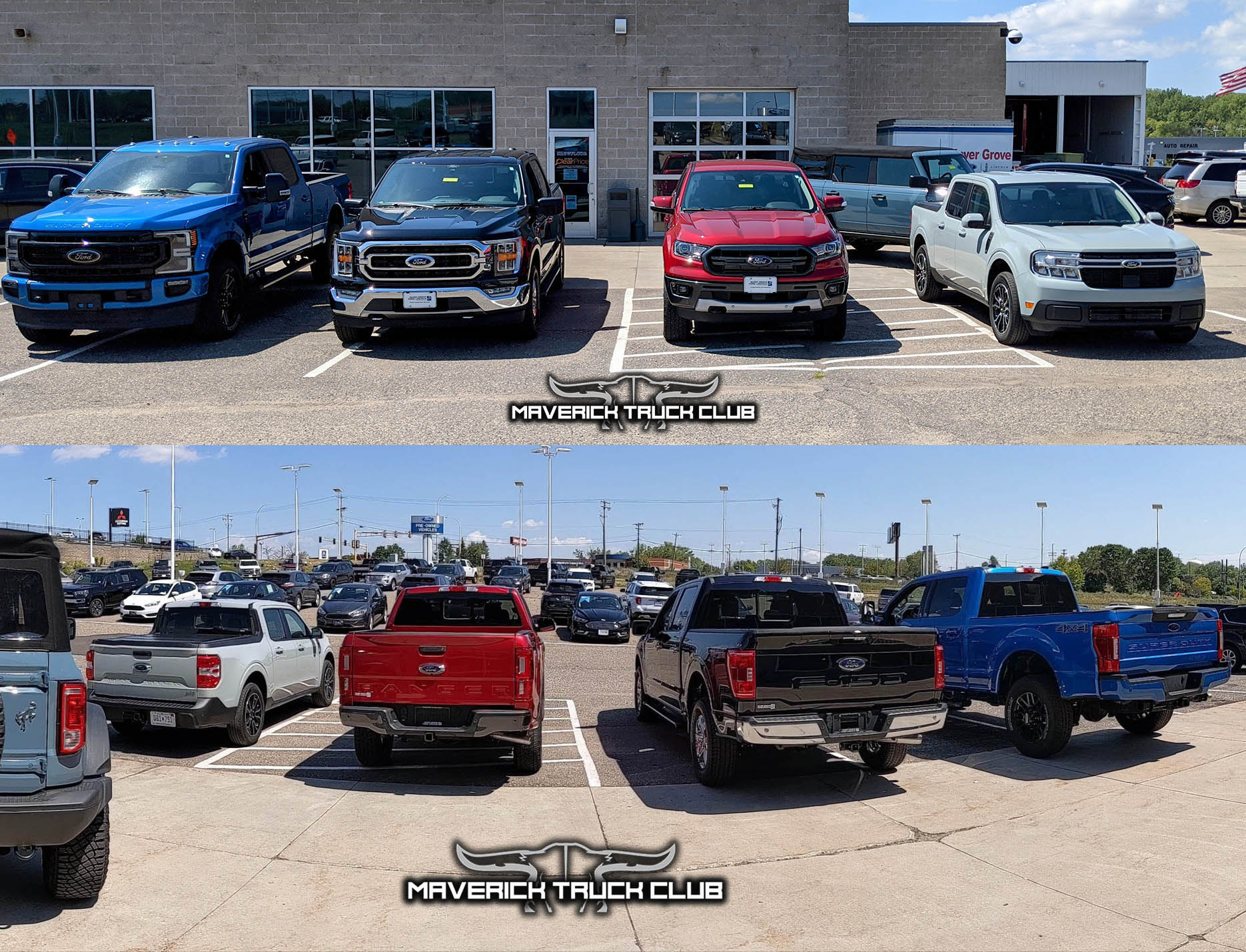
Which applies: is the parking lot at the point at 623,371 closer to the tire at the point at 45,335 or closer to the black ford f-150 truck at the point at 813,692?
the tire at the point at 45,335

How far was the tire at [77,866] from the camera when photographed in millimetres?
5668

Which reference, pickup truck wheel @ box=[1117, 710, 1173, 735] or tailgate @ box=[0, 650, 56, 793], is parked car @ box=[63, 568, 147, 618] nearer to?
pickup truck wheel @ box=[1117, 710, 1173, 735]

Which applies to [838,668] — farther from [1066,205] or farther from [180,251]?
[180,251]

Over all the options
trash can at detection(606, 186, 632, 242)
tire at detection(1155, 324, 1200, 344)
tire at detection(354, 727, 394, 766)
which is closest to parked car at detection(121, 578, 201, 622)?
trash can at detection(606, 186, 632, 242)

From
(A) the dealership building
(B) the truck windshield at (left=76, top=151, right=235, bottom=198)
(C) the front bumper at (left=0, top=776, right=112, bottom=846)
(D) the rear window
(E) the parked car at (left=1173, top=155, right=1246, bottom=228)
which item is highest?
(A) the dealership building

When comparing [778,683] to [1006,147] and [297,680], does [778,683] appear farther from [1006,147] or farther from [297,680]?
[1006,147]

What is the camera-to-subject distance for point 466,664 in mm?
9008

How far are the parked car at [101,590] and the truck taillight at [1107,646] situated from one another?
88.5 ft

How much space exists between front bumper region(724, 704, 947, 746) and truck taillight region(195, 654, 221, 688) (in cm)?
482

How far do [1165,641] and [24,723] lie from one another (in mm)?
7979

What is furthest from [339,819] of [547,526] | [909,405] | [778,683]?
[547,526]

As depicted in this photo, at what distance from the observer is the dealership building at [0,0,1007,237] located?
29500mm

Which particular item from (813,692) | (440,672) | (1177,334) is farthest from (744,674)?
(1177,334)

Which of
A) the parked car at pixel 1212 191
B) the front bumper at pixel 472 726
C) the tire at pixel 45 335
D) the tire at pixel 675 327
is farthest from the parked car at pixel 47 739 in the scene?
the parked car at pixel 1212 191
